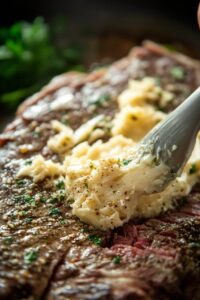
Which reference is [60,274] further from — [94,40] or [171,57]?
[94,40]

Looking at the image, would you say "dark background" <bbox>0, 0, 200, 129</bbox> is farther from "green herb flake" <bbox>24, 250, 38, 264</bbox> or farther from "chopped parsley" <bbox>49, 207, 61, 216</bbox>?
"green herb flake" <bbox>24, 250, 38, 264</bbox>

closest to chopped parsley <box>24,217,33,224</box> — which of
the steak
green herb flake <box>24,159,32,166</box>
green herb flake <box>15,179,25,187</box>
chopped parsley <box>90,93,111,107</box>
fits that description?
the steak

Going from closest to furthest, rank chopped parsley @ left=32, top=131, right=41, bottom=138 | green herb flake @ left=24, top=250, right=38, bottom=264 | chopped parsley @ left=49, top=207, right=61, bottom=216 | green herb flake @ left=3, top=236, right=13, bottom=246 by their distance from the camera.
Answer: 1. green herb flake @ left=24, top=250, right=38, bottom=264
2. green herb flake @ left=3, top=236, right=13, bottom=246
3. chopped parsley @ left=49, top=207, right=61, bottom=216
4. chopped parsley @ left=32, top=131, right=41, bottom=138

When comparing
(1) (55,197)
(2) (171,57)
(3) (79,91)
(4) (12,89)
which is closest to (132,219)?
(1) (55,197)

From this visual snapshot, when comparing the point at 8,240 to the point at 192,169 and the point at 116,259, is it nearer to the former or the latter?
the point at 116,259

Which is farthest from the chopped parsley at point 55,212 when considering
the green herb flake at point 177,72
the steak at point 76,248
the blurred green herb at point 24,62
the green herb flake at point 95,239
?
the blurred green herb at point 24,62

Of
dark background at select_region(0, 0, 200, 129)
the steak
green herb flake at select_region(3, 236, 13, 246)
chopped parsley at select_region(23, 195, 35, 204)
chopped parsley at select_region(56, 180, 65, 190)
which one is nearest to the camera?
the steak
